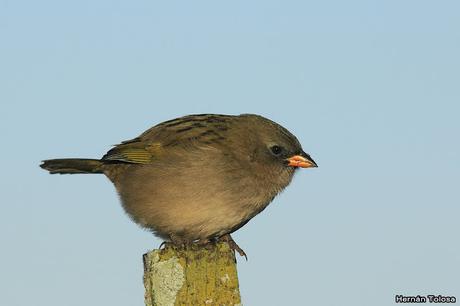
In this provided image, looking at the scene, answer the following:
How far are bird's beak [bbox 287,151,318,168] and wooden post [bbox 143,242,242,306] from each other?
2.65 meters

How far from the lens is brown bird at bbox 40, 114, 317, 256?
26.4 ft

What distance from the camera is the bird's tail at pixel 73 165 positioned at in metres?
9.35

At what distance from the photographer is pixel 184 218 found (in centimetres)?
800

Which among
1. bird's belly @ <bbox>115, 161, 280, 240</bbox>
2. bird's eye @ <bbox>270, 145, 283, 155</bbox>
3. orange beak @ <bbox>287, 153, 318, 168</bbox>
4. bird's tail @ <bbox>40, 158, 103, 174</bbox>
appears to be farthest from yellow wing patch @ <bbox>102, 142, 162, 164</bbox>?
orange beak @ <bbox>287, 153, 318, 168</bbox>

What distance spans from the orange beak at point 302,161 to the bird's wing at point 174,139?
2.55 ft

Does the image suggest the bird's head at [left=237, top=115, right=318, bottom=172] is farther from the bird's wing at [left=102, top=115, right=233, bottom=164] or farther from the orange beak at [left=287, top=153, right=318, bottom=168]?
the bird's wing at [left=102, top=115, right=233, bottom=164]

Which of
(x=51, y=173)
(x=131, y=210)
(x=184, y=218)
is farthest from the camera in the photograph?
(x=51, y=173)

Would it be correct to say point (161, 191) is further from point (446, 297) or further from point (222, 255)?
point (446, 297)

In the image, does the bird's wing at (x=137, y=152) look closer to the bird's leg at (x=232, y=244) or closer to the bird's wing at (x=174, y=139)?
the bird's wing at (x=174, y=139)

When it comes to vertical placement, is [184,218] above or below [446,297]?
above

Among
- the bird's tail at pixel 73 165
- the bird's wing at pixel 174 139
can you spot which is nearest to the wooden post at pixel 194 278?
the bird's wing at pixel 174 139

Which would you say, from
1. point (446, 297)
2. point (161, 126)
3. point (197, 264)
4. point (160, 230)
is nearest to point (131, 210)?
point (160, 230)

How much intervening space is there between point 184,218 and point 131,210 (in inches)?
31.9

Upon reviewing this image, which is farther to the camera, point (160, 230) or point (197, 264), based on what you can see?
point (160, 230)
